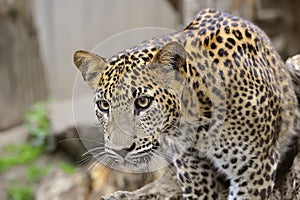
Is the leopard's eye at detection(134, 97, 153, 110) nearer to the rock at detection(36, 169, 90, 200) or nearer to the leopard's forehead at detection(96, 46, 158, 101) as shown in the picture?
the leopard's forehead at detection(96, 46, 158, 101)

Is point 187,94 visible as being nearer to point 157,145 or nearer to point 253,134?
point 157,145

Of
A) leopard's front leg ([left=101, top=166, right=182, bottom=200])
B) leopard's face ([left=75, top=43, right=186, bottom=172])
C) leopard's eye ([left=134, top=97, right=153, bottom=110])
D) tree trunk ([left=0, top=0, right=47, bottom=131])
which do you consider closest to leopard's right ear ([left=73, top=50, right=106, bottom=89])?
leopard's face ([left=75, top=43, right=186, bottom=172])

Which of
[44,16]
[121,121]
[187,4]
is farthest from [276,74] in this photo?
[44,16]

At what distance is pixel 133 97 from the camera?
326 centimetres

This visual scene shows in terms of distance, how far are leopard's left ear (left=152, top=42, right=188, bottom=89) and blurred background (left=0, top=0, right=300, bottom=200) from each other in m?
2.88

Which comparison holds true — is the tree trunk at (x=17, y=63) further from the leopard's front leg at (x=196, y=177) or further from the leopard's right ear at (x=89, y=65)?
the leopard's right ear at (x=89, y=65)

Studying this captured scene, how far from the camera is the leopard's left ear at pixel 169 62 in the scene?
10.8 ft

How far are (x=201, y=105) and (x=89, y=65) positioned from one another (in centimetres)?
85

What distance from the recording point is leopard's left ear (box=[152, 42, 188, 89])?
3281mm

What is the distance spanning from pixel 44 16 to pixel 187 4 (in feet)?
18.7

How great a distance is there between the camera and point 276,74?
15.1 feet

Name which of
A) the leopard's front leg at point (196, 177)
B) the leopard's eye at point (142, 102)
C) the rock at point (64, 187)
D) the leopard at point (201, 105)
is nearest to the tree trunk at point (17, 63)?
the rock at point (64, 187)

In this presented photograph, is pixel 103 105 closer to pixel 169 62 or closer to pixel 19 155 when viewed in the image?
pixel 169 62

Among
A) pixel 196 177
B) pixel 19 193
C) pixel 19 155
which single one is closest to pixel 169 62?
pixel 196 177
